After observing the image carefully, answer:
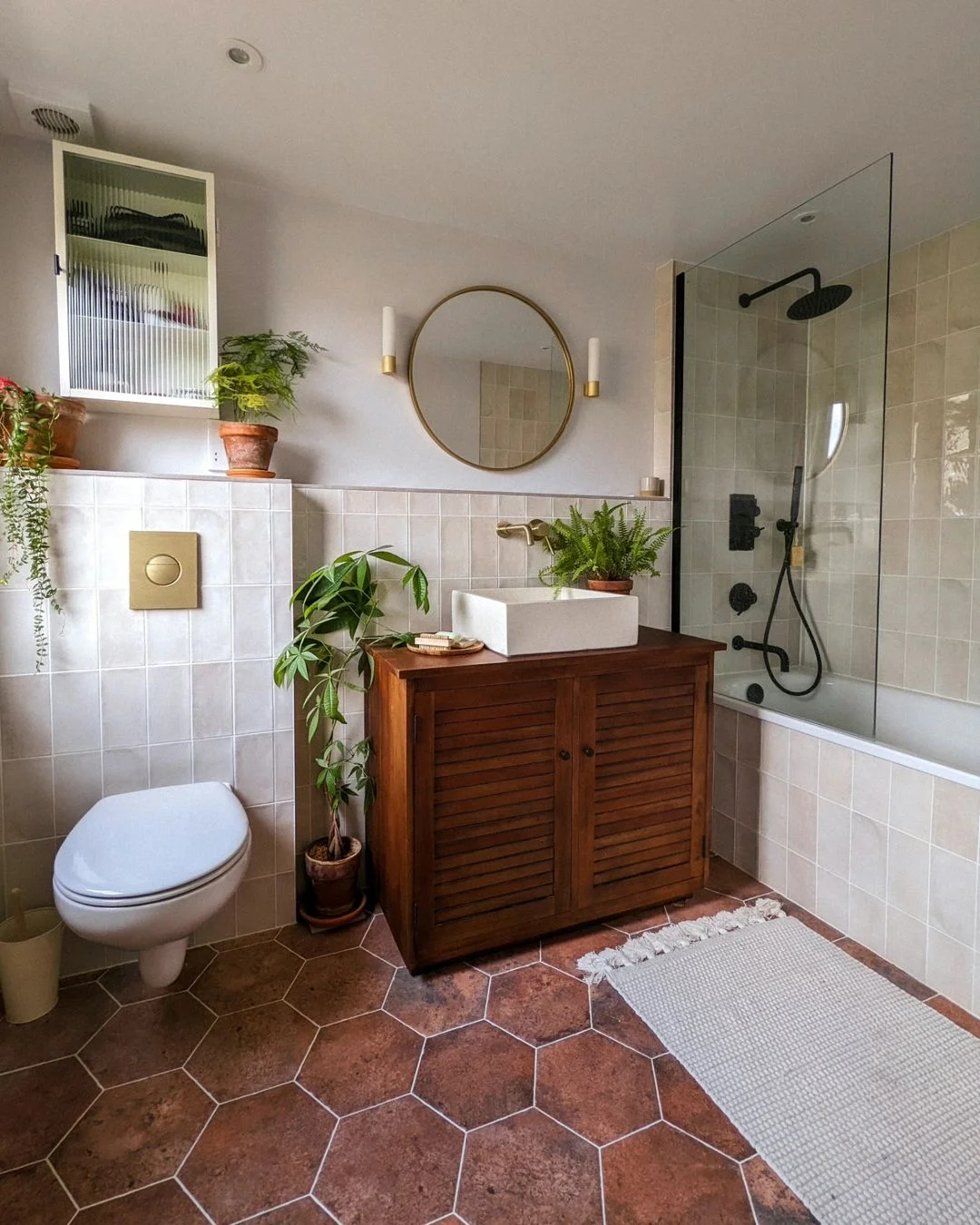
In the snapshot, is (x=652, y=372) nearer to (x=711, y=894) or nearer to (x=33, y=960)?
(x=711, y=894)

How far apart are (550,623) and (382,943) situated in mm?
1075

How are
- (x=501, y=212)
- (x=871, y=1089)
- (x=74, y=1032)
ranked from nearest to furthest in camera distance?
(x=871, y=1089) → (x=74, y=1032) → (x=501, y=212)

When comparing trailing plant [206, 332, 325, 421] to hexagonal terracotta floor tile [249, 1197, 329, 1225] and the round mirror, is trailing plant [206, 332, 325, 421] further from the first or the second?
hexagonal terracotta floor tile [249, 1197, 329, 1225]

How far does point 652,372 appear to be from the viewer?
2678mm

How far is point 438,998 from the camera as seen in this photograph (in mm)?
1628

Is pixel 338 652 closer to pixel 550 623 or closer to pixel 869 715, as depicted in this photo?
pixel 550 623

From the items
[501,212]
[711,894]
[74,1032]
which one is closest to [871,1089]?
[711,894]

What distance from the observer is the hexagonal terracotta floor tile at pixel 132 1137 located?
1160 mm

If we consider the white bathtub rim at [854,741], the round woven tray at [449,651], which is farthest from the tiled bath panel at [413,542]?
the white bathtub rim at [854,741]

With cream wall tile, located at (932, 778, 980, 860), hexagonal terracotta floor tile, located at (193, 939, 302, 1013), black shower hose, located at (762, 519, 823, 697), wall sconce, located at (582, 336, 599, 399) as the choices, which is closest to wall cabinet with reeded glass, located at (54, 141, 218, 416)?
wall sconce, located at (582, 336, 599, 399)

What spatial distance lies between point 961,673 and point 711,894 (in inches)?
51.5

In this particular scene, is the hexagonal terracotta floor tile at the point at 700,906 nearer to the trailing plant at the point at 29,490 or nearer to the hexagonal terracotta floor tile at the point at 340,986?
the hexagonal terracotta floor tile at the point at 340,986

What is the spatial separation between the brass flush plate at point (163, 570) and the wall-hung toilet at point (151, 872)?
54 centimetres

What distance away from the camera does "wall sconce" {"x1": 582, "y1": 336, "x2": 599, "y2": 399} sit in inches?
96.9
